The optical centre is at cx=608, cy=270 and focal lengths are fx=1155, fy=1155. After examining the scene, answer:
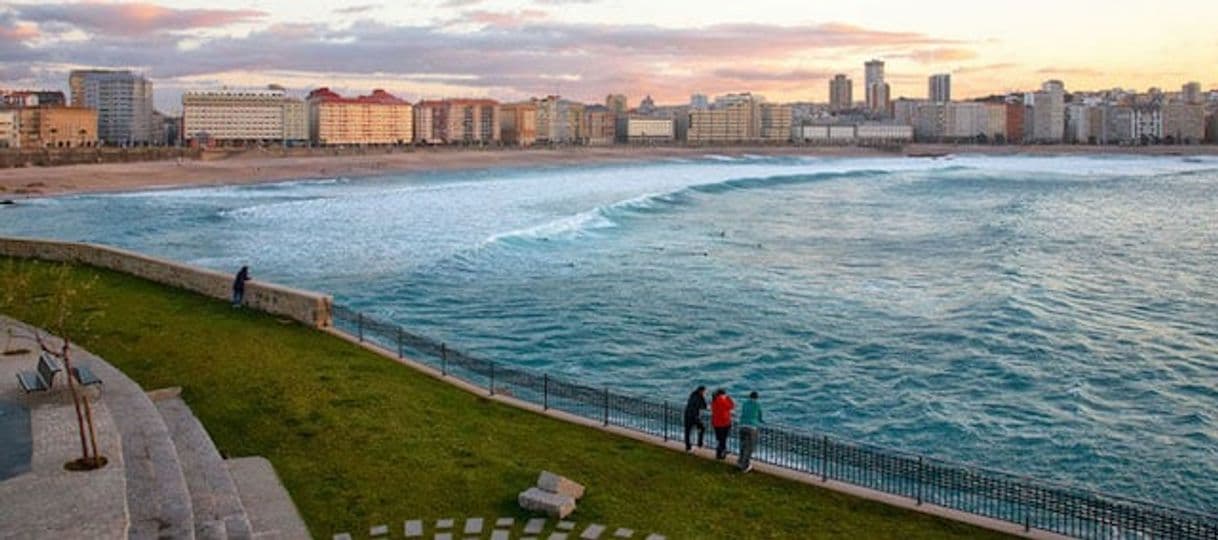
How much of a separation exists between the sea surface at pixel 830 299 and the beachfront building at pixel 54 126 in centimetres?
11720

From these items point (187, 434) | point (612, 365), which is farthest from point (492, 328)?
point (187, 434)

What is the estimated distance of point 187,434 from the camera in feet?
43.8

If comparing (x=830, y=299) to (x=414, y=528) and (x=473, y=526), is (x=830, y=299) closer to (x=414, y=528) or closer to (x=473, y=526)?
(x=473, y=526)

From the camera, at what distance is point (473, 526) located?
438 inches

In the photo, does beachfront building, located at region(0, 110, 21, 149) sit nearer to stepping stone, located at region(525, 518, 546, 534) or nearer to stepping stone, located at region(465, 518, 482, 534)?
stepping stone, located at region(465, 518, 482, 534)

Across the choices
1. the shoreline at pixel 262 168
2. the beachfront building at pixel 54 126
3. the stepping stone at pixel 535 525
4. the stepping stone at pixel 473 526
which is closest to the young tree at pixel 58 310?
the stepping stone at pixel 473 526

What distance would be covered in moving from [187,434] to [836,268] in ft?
97.3

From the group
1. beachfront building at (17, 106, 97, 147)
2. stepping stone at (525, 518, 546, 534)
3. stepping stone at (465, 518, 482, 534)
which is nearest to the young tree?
stepping stone at (465, 518, 482, 534)

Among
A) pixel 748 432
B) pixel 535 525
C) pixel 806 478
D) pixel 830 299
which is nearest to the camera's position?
pixel 535 525

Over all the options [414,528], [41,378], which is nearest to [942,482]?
[414,528]

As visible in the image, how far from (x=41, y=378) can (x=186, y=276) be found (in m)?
11.0

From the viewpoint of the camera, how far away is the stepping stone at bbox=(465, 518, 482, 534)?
11016mm

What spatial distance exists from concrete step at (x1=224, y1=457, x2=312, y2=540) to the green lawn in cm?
18

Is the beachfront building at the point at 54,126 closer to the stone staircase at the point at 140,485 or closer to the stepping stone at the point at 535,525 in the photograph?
the stone staircase at the point at 140,485
